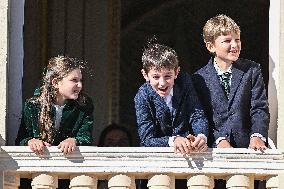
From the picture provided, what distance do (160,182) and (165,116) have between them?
43cm

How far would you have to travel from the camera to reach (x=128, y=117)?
43.8ft

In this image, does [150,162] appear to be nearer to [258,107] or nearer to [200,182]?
[200,182]

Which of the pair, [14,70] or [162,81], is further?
[14,70]

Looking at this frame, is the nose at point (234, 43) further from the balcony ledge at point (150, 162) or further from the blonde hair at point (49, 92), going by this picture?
the blonde hair at point (49, 92)

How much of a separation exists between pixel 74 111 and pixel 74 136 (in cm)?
16

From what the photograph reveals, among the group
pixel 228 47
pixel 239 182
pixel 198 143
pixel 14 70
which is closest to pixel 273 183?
pixel 239 182

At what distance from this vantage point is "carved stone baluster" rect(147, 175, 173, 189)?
880cm

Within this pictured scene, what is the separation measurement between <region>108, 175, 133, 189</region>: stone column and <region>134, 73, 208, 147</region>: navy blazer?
268mm

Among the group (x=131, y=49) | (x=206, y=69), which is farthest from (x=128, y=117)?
(x=206, y=69)

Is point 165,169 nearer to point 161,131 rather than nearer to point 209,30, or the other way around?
point 161,131

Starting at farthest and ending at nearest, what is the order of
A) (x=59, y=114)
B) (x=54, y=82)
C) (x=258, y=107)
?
1. (x=54, y=82)
2. (x=59, y=114)
3. (x=258, y=107)

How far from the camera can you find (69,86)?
9109mm

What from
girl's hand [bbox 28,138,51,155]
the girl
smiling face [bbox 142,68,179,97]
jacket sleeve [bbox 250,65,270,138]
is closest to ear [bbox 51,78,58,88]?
the girl

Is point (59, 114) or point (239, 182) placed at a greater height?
point (59, 114)
